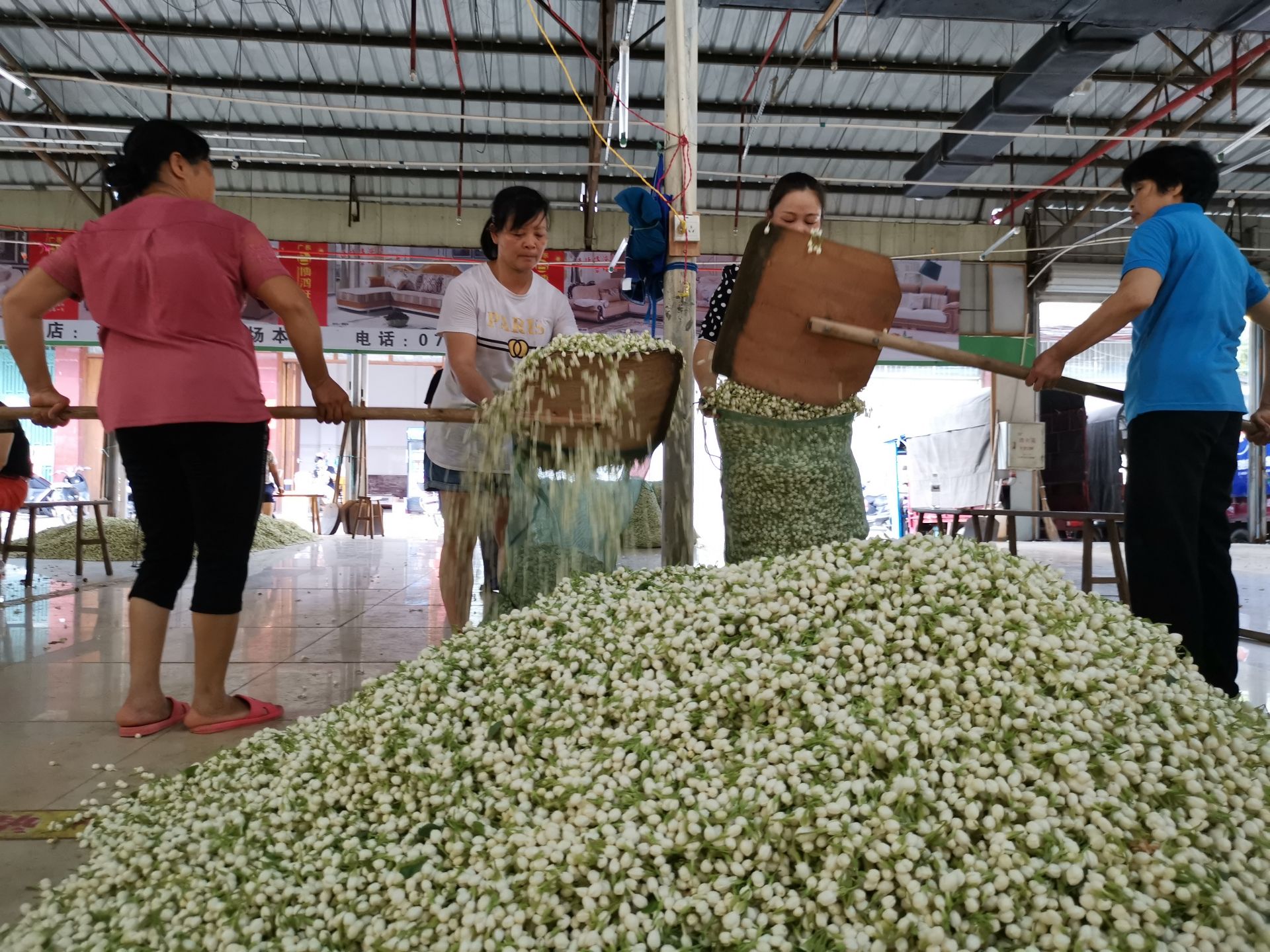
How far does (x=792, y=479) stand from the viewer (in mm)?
2561

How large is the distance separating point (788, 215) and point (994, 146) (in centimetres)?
665

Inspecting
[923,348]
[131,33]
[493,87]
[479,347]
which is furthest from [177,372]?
[493,87]

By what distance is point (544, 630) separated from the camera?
185 cm

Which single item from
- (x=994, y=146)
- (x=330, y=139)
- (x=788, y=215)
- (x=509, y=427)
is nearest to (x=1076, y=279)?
(x=994, y=146)

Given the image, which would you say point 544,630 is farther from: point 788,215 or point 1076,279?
point 1076,279

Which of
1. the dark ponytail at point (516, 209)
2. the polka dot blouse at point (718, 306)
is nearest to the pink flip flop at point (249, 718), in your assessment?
the dark ponytail at point (516, 209)

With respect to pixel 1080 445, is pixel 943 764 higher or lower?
lower

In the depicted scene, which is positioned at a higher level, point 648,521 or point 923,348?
point 923,348

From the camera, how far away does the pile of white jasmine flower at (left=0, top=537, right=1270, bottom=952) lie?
1106mm

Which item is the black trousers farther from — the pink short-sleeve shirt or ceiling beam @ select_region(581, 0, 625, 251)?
ceiling beam @ select_region(581, 0, 625, 251)

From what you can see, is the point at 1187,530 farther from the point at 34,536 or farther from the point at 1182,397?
the point at 34,536

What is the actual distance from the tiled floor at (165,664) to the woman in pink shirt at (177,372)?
0.60 ft

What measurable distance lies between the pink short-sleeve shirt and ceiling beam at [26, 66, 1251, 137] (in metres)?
7.56

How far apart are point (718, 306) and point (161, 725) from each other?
2089 mm
